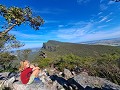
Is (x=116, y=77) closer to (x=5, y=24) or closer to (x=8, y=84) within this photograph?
(x=5, y=24)

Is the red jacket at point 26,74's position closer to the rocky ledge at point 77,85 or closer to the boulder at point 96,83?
the rocky ledge at point 77,85

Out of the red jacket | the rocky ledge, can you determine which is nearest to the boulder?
the rocky ledge

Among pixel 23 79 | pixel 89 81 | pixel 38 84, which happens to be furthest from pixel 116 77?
pixel 23 79

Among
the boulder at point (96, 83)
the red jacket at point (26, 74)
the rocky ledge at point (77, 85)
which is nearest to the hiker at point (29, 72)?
the red jacket at point (26, 74)

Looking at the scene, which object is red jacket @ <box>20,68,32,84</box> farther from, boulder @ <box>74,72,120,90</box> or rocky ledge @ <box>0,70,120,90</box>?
boulder @ <box>74,72,120,90</box>

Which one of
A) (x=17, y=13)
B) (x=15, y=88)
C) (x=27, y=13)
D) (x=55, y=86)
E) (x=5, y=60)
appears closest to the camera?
(x=17, y=13)

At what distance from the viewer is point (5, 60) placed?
43.7 metres

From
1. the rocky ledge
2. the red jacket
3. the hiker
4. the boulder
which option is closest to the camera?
the hiker

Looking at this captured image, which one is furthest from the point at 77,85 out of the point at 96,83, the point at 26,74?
the point at 26,74

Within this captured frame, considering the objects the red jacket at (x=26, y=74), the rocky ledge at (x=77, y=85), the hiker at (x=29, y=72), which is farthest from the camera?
the rocky ledge at (x=77, y=85)

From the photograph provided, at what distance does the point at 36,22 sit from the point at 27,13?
1.05 m

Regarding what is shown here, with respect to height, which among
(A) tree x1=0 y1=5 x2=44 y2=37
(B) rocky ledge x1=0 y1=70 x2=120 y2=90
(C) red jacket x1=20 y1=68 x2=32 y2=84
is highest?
(A) tree x1=0 y1=5 x2=44 y2=37

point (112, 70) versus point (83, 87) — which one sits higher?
point (112, 70)

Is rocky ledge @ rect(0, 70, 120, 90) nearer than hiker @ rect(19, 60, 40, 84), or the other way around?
hiker @ rect(19, 60, 40, 84)
